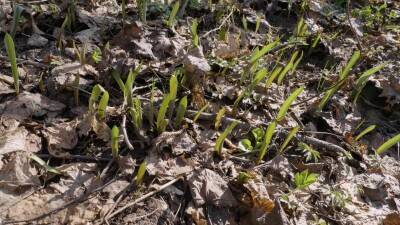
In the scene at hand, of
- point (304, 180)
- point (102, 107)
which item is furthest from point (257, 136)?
point (102, 107)

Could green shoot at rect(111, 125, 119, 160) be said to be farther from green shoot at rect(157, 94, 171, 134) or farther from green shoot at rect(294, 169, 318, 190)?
green shoot at rect(294, 169, 318, 190)

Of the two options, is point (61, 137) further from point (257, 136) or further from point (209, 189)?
point (257, 136)

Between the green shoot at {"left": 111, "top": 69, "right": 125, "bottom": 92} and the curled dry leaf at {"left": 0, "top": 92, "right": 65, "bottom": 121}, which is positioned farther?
the green shoot at {"left": 111, "top": 69, "right": 125, "bottom": 92}

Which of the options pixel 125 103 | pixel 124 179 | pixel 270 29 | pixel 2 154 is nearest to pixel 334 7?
pixel 270 29

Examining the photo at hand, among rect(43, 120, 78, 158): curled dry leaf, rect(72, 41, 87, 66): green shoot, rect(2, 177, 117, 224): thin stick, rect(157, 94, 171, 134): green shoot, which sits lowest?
rect(2, 177, 117, 224): thin stick

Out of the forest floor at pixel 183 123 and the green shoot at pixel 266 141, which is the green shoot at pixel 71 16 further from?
the green shoot at pixel 266 141

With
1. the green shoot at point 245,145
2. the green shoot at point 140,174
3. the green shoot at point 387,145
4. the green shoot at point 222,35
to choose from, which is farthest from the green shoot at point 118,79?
the green shoot at point 387,145

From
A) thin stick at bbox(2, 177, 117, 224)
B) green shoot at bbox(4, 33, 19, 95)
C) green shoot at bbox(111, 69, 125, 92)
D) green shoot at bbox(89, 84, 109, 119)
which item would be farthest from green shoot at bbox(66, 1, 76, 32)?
thin stick at bbox(2, 177, 117, 224)
